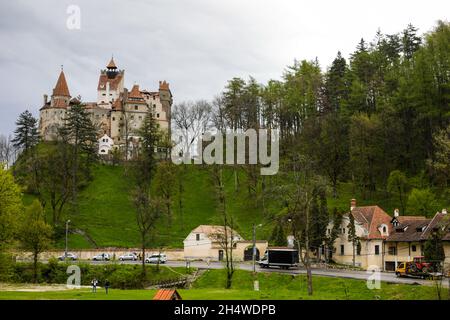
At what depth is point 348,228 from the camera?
65125mm

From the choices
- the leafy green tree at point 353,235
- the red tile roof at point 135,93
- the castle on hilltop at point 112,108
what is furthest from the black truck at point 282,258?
the red tile roof at point 135,93

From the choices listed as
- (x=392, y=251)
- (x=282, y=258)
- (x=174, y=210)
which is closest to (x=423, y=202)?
(x=392, y=251)

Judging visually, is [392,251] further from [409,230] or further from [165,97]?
[165,97]

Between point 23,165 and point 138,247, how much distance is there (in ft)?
99.7

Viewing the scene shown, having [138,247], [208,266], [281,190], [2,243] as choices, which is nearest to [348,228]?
Answer: [208,266]

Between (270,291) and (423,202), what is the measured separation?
3314 cm

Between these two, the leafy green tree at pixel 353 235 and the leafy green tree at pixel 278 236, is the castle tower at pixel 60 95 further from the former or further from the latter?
the leafy green tree at pixel 353 235

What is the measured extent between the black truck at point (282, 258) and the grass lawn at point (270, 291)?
12.9 ft

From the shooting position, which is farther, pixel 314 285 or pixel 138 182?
pixel 138 182

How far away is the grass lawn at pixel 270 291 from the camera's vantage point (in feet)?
120

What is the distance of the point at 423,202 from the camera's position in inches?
2687
